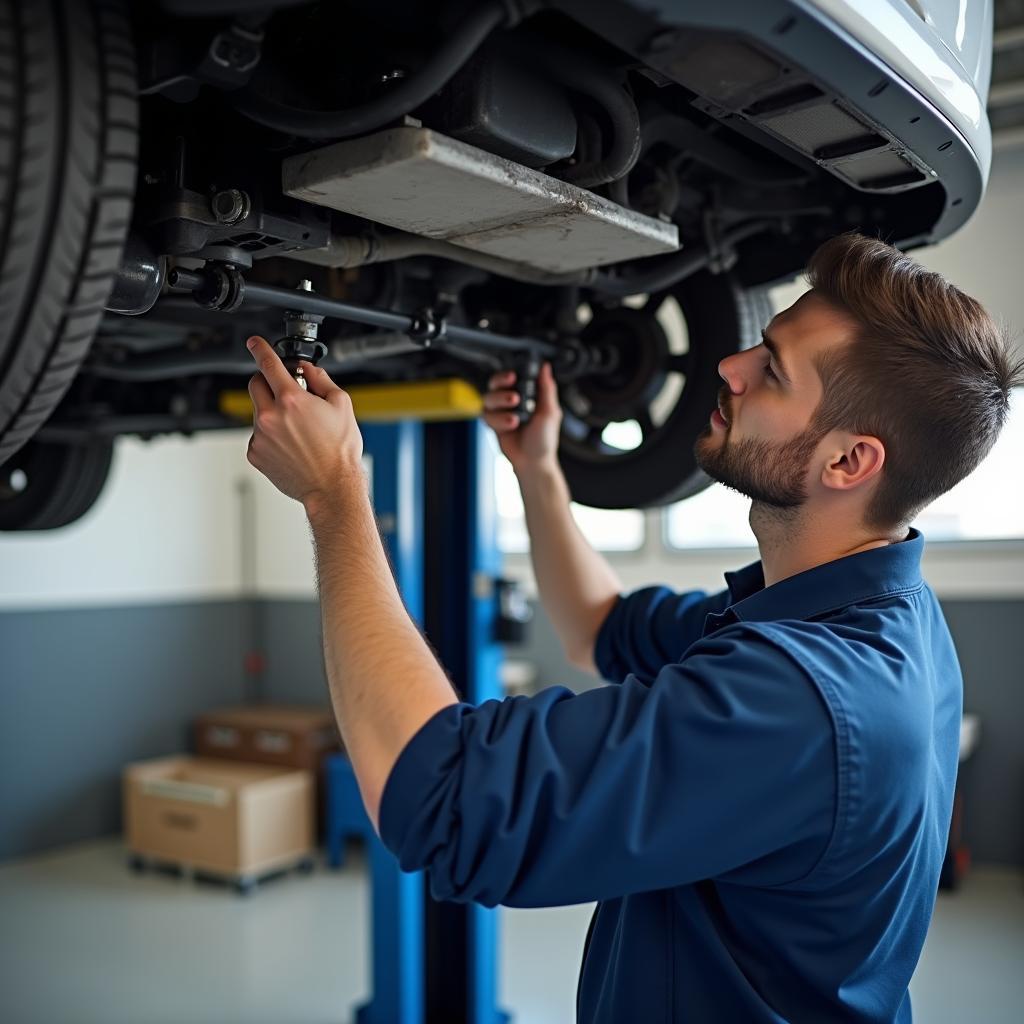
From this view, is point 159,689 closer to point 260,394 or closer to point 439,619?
point 439,619

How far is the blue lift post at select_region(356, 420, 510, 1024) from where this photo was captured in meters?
2.82

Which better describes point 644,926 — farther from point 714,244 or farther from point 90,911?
point 90,911

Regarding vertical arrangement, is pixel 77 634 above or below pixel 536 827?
below

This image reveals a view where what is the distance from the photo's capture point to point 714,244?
140 centimetres

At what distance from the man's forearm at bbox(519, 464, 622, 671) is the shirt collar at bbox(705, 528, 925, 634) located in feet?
1.76

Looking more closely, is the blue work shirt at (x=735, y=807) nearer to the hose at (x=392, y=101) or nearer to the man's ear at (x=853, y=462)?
the man's ear at (x=853, y=462)

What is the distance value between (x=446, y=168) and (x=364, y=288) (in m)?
0.58

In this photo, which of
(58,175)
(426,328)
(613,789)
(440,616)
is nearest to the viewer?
(58,175)

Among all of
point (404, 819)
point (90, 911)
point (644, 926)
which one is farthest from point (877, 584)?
point (90, 911)

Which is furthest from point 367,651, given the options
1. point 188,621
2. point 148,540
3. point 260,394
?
point 188,621

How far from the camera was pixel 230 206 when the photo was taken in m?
0.97

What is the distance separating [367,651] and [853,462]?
541 mm

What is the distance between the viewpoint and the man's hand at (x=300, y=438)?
1002mm

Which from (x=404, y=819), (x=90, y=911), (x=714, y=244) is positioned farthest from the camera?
(x=90, y=911)
